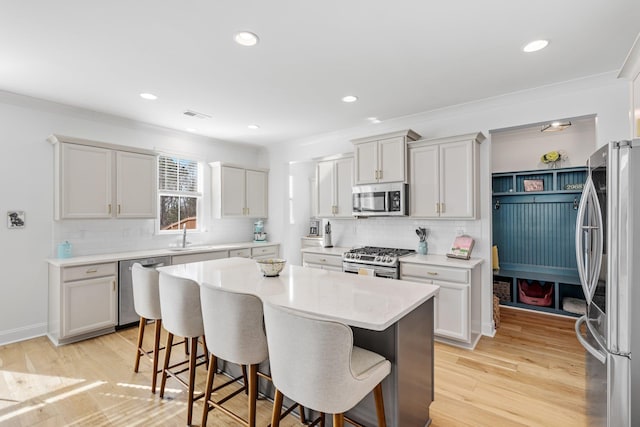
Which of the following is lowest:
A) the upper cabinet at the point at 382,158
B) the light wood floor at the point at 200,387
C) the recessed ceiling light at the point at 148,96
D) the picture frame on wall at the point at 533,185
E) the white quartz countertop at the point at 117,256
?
the light wood floor at the point at 200,387

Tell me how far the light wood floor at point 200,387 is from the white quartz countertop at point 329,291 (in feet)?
2.99

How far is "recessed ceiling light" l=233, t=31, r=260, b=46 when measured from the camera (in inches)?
87.8

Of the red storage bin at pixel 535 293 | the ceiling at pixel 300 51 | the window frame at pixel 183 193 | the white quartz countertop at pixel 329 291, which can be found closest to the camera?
the white quartz countertop at pixel 329 291

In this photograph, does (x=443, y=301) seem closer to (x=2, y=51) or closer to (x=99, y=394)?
(x=99, y=394)

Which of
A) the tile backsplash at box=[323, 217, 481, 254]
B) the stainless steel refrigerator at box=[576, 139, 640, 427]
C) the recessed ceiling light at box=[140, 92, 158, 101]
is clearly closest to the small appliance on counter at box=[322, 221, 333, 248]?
the tile backsplash at box=[323, 217, 481, 254]

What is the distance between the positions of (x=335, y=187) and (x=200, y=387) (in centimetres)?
301

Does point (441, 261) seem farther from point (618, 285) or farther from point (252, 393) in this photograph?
point (252, 393)

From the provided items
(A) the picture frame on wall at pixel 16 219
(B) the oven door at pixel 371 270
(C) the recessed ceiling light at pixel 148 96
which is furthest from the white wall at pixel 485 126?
(A) the picture frame on wall at pixel 16 219

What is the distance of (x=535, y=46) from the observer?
7.93 ft

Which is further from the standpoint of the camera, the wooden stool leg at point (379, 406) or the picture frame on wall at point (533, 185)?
Result: the picture frame on wall at point (533, 185)

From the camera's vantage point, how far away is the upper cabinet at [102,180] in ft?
11.5

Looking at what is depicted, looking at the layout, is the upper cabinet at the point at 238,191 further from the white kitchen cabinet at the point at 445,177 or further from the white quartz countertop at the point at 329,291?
the white kitchen cabinet at the point at 445,177

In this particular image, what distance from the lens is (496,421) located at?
2.11 metres

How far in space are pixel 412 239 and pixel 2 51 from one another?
4.45 metres
